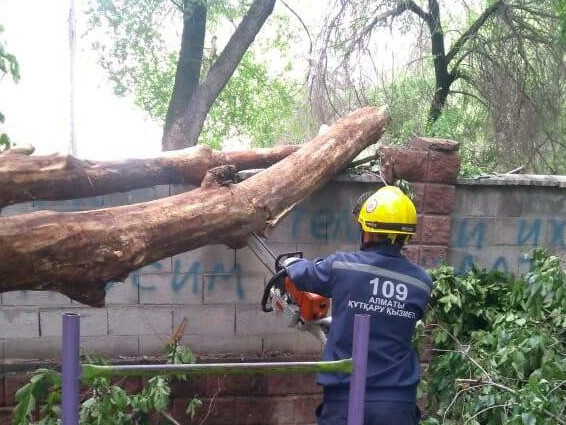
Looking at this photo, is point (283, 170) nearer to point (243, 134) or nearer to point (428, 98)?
point (428, 98)

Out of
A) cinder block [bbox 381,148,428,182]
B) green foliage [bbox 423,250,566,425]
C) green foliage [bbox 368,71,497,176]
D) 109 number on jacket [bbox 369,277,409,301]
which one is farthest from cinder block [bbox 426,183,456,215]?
green foliage [bbox 368,71,497,176]

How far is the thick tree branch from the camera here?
9383 mm

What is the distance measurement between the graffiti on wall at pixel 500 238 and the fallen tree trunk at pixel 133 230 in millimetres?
1412

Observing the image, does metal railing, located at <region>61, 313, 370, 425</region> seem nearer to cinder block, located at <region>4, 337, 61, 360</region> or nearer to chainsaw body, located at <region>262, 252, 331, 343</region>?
chainsaw body, located at <region>262, 252, 331, 343</region>

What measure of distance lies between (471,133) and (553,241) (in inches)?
219

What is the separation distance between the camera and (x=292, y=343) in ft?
15.0

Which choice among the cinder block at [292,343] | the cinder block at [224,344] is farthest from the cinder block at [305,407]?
the cinder block at [224,344]

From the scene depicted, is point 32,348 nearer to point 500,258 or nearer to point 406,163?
point 406,163

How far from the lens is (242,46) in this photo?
9.30 meters

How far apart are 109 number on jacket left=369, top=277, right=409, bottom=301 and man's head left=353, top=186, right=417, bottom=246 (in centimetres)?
20

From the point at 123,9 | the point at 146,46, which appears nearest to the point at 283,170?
the point at 123,9

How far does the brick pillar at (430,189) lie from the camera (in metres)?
4.57

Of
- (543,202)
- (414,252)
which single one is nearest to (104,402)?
(414,252)

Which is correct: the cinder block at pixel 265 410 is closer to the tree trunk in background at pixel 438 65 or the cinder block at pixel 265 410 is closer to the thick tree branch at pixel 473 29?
the tree trunk in background at pixel 438 65
